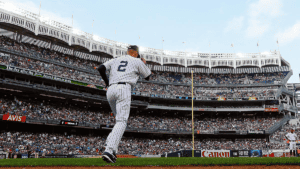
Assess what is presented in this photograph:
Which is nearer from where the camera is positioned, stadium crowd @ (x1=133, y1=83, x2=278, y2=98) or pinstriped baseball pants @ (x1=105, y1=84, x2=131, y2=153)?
pinstriped baseball pants @ (x1=105, y1=84, x2=131, y2=153)

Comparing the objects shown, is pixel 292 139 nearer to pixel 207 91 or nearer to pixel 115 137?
pixel 115 137

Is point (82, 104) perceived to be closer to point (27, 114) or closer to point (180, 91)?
point (27, 114)

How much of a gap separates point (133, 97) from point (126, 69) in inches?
1480

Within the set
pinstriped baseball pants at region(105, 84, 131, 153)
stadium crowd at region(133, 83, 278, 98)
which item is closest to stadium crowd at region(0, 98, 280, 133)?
stadium crowd at region(133, 83, 278, 98)

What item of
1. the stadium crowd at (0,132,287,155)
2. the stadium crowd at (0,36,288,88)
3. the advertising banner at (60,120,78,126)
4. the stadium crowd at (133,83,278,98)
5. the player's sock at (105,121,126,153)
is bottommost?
the stadium crowd at (0,132,287,155)

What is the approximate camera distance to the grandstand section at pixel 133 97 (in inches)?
1204

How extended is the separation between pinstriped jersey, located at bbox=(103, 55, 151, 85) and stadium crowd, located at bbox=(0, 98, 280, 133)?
2797 cm

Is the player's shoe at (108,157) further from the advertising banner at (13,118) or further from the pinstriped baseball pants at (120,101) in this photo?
the advertising banner at (13,118)

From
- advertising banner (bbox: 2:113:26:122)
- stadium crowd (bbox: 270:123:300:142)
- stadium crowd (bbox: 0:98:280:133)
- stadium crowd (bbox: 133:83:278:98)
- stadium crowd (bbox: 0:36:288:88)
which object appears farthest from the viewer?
stadium crowd (bbox: 133:83:278:98)

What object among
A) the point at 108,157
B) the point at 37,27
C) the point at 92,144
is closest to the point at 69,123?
the point at 92,144

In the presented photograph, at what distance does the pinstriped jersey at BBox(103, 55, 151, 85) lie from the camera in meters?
4.90

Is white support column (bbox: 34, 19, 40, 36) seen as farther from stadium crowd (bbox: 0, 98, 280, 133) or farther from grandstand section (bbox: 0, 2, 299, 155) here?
stadium crowd (bbox: 0, 98, 280, 133)

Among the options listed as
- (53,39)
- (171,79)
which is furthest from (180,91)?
(53,39)

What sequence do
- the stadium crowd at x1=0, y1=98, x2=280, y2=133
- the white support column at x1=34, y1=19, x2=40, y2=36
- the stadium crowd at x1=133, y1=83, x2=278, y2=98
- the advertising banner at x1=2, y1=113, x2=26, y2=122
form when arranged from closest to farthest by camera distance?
1. the advertising banner at x1=2, y1=113, x2=26, y2=122
2. the stadium crowd at x1=0, y1=98, x2=280, y2=133
3. the white support column at x1=34, y1=19, x2=40, y2=36
4. the stadium crowd at x1=133, y1=83, x2=278, y2=98
